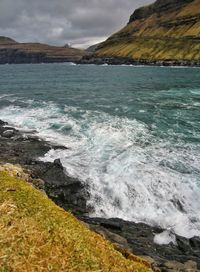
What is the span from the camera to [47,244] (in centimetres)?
1475

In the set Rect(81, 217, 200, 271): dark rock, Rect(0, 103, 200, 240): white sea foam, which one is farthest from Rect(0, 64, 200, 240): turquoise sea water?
Rect(81, 217, 200, 271): dark rock

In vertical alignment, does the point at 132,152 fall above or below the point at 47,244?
below

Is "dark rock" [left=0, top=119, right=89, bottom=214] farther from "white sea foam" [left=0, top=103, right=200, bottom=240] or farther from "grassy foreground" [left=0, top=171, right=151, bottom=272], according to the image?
"grassy foreground" [left=0, top=171, right=151, bottom=272]

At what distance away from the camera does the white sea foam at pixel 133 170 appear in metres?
27.8

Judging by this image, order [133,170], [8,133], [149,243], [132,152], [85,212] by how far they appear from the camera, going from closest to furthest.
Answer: [149,243] < [85,212] < [133,170] < [132,152] < [8,133]

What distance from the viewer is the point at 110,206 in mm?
29000

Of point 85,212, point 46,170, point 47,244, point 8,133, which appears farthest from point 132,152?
point 47,244

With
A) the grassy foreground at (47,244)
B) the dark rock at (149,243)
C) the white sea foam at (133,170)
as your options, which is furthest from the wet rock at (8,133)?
the grassy foreground at (47,244)

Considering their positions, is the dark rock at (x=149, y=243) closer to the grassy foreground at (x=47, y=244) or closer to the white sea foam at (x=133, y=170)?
the white sea foam at (x=133, y=170)

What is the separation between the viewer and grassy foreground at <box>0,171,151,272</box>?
13.6 m

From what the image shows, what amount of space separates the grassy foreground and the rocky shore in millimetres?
2780

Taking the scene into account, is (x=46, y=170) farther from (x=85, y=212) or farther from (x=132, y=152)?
(x=132, y=152)

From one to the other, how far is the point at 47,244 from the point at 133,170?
64.8 ft

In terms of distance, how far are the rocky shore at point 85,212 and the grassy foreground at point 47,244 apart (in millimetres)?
2780
